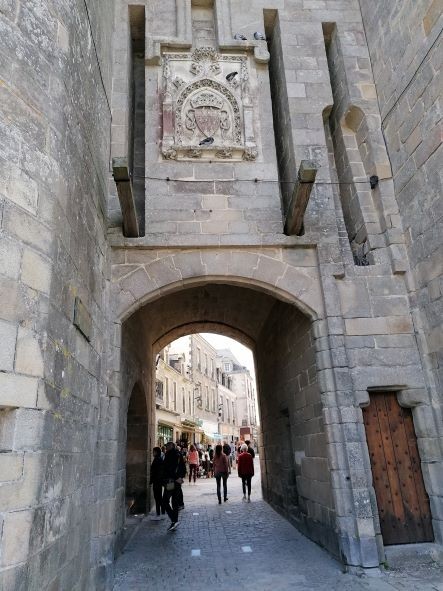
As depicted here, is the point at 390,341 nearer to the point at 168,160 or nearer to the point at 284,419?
the point at 284,419

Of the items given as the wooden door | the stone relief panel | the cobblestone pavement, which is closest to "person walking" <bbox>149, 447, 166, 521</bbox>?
the cobblestone pavement

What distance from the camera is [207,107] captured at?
5875 mm

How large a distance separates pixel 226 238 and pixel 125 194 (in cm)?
129

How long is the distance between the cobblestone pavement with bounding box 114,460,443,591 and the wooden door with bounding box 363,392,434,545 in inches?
14.1

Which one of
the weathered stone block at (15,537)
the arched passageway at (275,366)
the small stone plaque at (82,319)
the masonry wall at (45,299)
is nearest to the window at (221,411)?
the arched passageway at (275,366)

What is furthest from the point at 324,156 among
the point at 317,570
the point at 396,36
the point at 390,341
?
the point at 317,570

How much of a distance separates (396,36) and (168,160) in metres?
3.30

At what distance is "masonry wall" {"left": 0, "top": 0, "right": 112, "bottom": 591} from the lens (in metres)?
2.45

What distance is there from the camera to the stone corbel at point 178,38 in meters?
6.04

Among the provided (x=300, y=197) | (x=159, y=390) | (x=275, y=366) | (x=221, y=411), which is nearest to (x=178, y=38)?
(x=300, y=197)

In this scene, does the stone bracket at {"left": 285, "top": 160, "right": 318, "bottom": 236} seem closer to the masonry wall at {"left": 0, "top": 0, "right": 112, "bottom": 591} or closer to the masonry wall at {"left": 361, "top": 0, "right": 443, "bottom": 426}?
the masonry wall at {"left": 361, "top": 0, "right": 443, "bottom": 426}

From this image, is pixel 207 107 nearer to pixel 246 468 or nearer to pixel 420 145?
pixel 420 145

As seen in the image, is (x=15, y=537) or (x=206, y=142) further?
(x=206, y=142)

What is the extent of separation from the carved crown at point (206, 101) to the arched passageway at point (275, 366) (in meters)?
2.40
